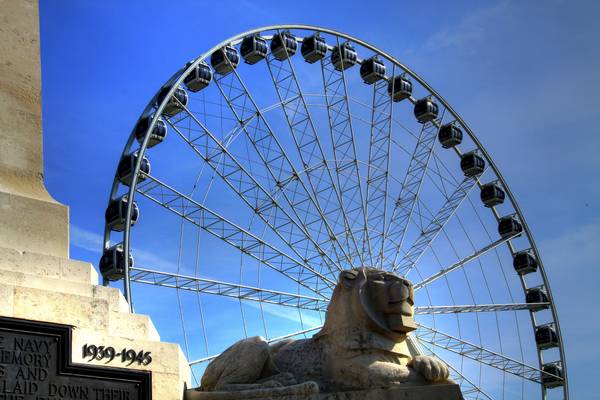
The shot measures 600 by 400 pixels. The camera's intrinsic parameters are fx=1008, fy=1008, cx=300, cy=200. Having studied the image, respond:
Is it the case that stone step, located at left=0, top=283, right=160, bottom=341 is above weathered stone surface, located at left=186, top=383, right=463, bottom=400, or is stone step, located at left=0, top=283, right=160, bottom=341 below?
above

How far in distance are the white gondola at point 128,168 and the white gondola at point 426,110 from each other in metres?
12.2

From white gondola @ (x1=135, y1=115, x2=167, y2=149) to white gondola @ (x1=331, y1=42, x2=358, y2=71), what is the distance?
804 centimetres

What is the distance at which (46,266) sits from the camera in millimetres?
9508

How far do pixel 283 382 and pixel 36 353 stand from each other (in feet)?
7.78

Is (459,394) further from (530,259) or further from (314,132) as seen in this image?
(530,259)

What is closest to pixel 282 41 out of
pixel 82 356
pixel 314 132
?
pixel 314 132

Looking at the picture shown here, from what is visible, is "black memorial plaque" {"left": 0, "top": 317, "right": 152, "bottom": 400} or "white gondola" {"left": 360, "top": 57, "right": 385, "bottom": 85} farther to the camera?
"white gondola" {"left": 360, "top": 57, "right": 385, "bottom": 85}

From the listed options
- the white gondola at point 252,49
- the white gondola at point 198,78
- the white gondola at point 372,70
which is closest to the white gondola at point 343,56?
the white gondola at point 372,70

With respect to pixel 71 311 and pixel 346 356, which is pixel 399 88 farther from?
pixel 71 311

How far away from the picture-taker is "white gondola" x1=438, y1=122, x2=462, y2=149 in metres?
37.5

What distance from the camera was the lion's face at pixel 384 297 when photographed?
10023mm

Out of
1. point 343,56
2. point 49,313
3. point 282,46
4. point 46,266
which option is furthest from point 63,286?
point 343,56

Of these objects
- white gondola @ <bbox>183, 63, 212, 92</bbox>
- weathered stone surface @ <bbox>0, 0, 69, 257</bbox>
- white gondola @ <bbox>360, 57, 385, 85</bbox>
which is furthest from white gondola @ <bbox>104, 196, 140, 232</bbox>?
weathered stone surface @ <bbox>0, 0, 69, 257</bbox>

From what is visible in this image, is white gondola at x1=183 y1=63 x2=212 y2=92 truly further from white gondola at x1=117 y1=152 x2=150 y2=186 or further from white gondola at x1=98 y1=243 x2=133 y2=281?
white gondola at x1=98 y1=243 x2=133 y2=281
